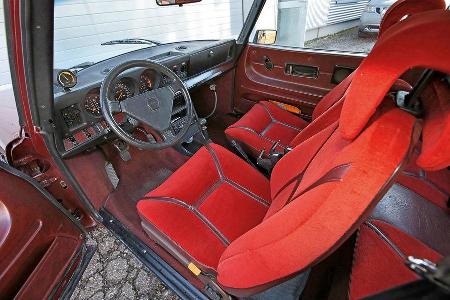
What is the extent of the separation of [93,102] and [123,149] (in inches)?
18.1

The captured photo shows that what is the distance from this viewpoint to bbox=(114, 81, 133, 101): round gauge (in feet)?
4.65

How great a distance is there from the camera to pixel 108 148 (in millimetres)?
1717

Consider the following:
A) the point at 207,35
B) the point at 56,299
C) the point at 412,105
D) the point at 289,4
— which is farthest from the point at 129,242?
the point at 289,4

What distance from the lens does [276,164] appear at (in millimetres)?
1273

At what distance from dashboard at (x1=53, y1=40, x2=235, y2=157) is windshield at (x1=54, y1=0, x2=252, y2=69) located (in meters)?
0.25

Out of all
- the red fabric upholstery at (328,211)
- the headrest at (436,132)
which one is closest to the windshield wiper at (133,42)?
the red fabric upholstery at (328,211)

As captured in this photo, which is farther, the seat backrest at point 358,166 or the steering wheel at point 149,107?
the steering wheel at point 149,107

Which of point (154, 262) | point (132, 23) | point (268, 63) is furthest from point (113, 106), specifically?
point (132, 23)

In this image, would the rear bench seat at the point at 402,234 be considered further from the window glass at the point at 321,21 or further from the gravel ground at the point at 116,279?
the window glass at the point at 321,21

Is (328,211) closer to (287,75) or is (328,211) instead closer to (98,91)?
(98,91)

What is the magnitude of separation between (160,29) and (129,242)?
270 cm

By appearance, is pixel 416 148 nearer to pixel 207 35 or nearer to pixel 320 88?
pixel 320 88

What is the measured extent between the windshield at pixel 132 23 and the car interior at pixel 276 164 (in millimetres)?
526

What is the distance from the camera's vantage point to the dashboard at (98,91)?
4.04 ft
